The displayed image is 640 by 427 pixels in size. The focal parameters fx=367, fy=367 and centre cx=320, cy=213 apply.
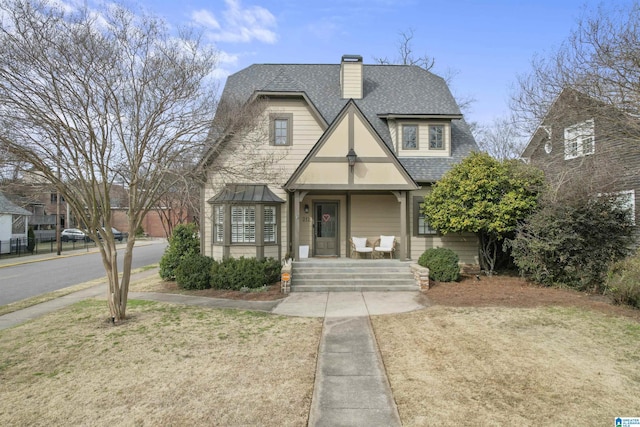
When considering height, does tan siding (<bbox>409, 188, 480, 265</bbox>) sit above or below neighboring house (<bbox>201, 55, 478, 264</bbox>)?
below

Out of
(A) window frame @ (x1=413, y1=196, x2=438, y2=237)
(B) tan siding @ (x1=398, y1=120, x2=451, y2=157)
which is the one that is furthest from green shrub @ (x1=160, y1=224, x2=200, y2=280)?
(B) tan siding @ (x1=398, y1=120, x2=451, y2=157)

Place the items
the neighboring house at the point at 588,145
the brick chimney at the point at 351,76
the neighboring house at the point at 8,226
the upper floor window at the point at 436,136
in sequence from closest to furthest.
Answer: the neighboring house at the point at 588,145
the upper floor window at the point at 436,136
the brick chimney at the point at 351,76
the neighboring house at the point at 8,226

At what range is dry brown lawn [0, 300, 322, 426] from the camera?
423 centimetres

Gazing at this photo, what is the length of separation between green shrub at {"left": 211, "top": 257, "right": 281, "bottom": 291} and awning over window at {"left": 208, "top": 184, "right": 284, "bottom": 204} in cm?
225

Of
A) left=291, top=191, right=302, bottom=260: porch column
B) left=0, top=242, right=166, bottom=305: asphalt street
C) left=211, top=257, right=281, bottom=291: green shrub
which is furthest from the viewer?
left=0, top=242, right=166, bottom=305: asphalt street

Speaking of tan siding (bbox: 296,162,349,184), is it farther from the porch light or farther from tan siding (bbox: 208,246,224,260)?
tan siding (bbox: 208,246,224,260)

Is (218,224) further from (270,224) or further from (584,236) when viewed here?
(584,236)

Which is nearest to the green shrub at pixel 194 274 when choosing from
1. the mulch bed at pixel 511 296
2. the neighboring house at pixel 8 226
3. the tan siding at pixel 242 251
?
Answer: the tan siding at pixel 242 251

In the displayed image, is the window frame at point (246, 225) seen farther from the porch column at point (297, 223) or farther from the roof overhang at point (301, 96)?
the roof overhang at point (301, 96)

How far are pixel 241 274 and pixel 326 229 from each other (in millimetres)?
4404

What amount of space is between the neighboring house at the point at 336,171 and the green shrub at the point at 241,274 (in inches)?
48.2

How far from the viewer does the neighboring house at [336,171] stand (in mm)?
12969

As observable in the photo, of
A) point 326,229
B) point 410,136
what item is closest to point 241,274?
point 326,229

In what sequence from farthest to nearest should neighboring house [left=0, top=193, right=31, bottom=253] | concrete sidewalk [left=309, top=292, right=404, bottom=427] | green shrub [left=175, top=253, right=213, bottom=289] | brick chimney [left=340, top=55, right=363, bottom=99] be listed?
1. neighboring house [left=0, top=193, right=31, bottom=253]
2. brick chimney [left=340, top=55, right=363, bottom=99]
3. green shrub [left=175, top=253, right=213, bottom=289]
4. concrete sidewalk [left=309, top=292, right=404, bottom=427]
